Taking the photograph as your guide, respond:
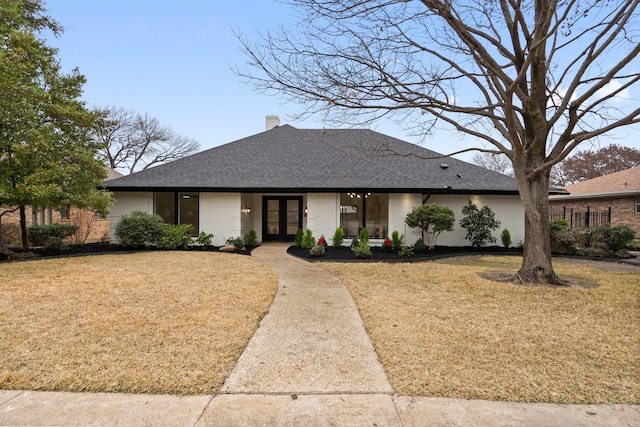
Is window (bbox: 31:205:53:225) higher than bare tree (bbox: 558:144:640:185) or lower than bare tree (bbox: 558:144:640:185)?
lower

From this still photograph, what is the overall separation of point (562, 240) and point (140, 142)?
3325 centimetres

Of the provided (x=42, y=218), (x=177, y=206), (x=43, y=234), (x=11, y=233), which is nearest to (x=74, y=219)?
(x=43, y=234)

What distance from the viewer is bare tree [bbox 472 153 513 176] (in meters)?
35.4

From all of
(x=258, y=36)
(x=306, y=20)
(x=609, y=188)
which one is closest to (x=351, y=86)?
(x=306, y=20)

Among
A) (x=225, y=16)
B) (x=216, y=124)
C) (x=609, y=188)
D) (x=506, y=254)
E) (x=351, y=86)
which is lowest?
(x=506, y=254)

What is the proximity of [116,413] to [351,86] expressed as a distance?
5.98 m

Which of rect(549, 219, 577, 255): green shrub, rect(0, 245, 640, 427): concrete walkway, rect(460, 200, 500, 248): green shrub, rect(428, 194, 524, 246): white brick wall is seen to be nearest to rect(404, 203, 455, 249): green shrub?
rect(460, 200, 500, 248): green shrub

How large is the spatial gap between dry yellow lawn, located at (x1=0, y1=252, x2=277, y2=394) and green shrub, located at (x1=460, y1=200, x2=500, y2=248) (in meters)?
8.27

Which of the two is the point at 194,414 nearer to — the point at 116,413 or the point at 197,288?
the point at 116,413

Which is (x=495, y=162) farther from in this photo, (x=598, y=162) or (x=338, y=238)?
(x=338, y=238)

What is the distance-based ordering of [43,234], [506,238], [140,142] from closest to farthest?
[506,238] → [43,234] → [140,142]

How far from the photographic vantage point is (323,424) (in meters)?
2.22

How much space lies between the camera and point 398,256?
10.3 m

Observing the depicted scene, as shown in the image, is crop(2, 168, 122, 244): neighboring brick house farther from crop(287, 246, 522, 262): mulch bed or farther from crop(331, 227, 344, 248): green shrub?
crop(331, 227, 344, 248): green shrub
